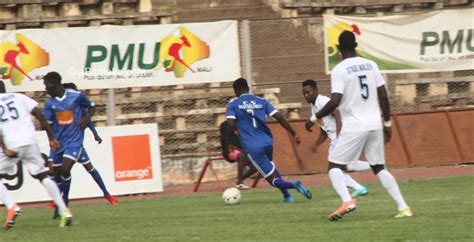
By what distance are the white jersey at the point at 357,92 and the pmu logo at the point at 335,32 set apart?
484 inches

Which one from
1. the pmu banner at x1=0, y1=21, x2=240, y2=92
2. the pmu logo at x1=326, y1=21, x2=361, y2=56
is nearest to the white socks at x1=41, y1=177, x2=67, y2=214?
the pmu banner at x1=0, y1=21, x2=240, y2=92

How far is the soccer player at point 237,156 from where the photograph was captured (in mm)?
20722

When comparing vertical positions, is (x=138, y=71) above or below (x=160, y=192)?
above

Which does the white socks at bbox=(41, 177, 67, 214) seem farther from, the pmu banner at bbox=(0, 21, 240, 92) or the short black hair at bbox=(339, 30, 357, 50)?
the pmu banner at bbox=(0, 21, 240, 92)

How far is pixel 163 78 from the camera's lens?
976 inches

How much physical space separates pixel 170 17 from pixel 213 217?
16.4m

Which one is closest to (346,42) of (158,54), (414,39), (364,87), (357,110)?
(364,87)

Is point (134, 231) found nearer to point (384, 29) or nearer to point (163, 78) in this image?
point (163, 78)

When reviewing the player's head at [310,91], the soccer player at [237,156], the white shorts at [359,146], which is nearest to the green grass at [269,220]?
the white shorts at [359,146]

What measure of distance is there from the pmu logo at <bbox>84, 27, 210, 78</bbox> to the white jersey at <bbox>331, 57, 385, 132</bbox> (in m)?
11.7

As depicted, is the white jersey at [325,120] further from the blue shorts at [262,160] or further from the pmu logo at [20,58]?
the pmu logo at [20,58]

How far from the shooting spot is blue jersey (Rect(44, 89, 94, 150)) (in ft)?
57.3

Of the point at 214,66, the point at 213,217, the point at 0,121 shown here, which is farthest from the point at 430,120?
the point at 0,121

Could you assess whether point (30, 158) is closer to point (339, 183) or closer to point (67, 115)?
point (67, 115)
